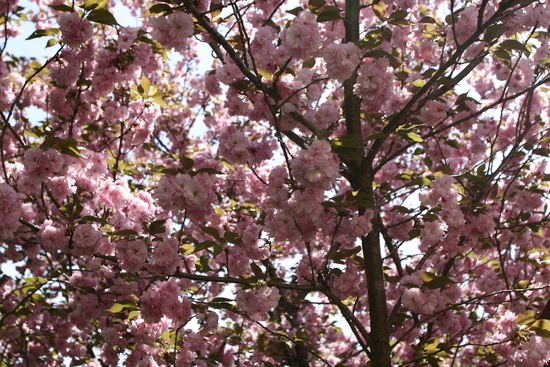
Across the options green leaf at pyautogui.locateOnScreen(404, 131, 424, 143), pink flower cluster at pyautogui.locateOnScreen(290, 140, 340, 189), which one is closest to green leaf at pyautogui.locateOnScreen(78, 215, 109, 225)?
pink flower cluster at pyautogui.locateOnScreen(290, 140, 340, 189)

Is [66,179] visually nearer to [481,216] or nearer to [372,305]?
[372,305]

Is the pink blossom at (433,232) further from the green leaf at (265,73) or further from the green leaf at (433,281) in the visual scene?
the green leaf at (265,73)

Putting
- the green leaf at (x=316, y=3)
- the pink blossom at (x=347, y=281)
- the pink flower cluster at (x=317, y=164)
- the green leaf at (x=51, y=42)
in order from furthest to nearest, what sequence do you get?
the green leaf at (x=51, y=42) < the pink blossom at (x=347, y=281) < the green leaf at (x=316, y=3) < the pink flower cluster at (x=317, y=164)

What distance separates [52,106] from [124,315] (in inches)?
64.2

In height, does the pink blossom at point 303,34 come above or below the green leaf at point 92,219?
above

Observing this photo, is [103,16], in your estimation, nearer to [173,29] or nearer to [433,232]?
[173,29]

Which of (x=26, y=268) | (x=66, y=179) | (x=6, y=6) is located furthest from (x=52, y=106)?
(x=26, y=268)

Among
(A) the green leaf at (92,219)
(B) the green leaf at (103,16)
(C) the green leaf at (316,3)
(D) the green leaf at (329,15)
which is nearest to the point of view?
(B) the green leaf at (103,16)

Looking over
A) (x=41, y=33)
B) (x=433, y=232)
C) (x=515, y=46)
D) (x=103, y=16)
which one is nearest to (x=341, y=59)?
(x=515, y=46)

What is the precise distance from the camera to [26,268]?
604 centimetres

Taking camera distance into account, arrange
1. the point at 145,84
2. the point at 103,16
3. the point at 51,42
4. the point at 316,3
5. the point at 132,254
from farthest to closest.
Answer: the point at 145,84 → the point at 51,42 → the point at 316,3 → the point at 132,254 → the point at 103,16

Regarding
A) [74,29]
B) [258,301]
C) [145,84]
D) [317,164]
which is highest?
[145,84]

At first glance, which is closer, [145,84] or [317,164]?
[317,164]

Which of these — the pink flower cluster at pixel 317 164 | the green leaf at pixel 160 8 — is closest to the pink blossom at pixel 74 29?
the green leaf at pixel 160 8
